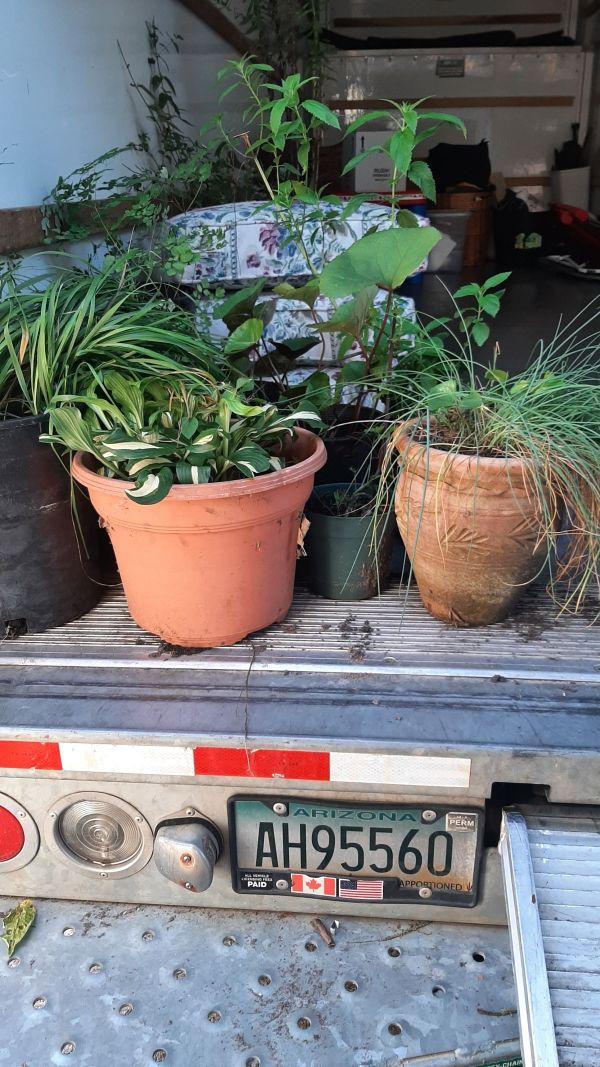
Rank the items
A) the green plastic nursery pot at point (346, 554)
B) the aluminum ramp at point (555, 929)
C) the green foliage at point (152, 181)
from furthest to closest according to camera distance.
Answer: the green foliage at point (152, 181), the green plastic nursery pot at point (346, 554), the aluminum ramp at point (555, 929)

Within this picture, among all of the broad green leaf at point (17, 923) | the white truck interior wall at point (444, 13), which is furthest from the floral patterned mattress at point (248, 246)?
the white truck interior wall at point (444, 13)

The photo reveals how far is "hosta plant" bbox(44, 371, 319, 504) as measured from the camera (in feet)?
3.97

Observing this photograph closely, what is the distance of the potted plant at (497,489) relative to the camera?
4.14 feet

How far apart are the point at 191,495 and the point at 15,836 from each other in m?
0.60

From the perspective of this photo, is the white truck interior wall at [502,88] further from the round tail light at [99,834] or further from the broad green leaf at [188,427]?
the round tail light at [99,834]

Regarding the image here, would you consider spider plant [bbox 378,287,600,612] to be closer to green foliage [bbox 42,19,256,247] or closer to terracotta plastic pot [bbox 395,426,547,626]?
terracotta plastic pot [bbox 395,426,547,626]

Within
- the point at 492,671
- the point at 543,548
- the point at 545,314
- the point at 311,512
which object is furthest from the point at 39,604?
the point at 545,314

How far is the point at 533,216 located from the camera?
8.61 metres

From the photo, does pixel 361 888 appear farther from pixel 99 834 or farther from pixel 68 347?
pixel 68 347

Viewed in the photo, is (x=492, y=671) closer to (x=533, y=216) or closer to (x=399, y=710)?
(x=399, y=710)

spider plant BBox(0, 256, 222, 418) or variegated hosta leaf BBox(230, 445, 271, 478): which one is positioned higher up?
spider plant BBox(0, 256, 222, 418)

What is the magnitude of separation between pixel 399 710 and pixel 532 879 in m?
0.28

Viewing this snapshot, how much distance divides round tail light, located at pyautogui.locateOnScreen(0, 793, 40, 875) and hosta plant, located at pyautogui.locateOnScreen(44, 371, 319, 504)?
52 cm

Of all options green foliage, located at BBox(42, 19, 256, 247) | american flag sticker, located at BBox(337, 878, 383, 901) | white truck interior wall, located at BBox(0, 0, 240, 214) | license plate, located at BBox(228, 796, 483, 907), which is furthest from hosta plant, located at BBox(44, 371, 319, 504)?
white truck interior wall, located at BBox(0, 0, 240, 214)
